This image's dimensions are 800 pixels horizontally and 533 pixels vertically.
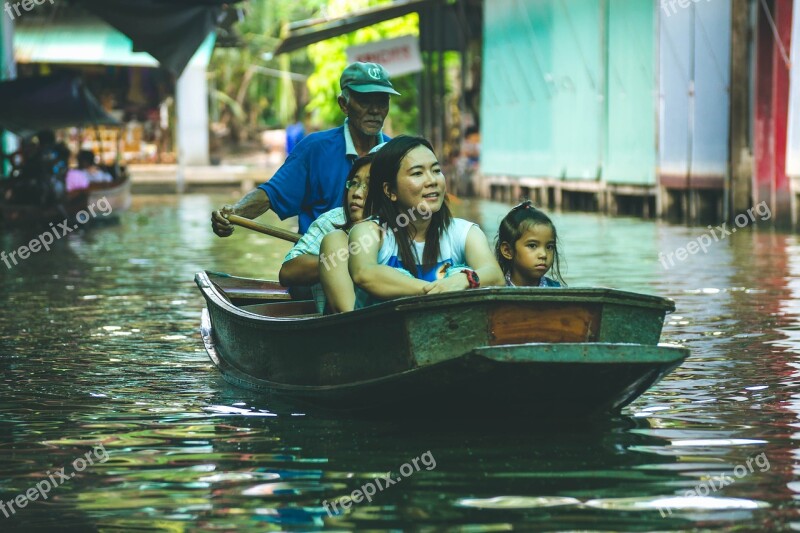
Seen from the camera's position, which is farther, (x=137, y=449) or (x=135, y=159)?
(x=135, y=159)

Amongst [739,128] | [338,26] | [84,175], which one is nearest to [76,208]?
[84,175]

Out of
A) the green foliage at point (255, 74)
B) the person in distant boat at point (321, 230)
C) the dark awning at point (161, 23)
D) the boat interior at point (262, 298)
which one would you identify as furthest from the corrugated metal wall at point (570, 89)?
the green foliage at point (255, 74)

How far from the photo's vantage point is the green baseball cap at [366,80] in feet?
27.2

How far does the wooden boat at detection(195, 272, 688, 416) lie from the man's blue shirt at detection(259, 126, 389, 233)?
5.44ft

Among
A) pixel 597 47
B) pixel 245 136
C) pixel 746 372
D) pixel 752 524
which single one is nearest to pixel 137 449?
pixel 752 524

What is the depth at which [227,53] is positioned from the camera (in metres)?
59.3

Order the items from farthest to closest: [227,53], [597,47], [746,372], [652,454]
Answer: [227,53] → [597,47] → [746,372] → [652,454]

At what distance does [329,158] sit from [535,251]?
1688mm

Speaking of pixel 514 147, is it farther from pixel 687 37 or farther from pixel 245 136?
pixel 245 136

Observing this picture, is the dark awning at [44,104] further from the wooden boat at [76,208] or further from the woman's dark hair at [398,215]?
the woman's dark hair at [398,215]

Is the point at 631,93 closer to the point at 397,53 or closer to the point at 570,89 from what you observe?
the point at 570,89

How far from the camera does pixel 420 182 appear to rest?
268 inches

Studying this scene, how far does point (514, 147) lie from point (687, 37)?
419 inches

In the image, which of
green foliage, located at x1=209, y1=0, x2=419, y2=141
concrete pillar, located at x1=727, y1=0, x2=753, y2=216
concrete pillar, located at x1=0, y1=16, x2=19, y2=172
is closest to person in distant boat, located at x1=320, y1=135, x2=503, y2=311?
concrete pillar, located at x1=727, y1=0, x2=753, y2=216
